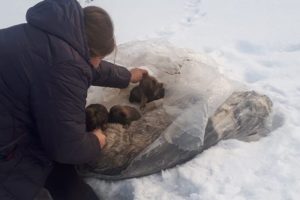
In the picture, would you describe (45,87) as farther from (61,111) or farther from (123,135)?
(123,135)

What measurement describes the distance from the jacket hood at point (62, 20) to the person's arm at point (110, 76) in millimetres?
792

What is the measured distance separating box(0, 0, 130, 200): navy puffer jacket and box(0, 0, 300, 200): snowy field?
0.59 meters

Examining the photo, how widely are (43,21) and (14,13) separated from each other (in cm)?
421

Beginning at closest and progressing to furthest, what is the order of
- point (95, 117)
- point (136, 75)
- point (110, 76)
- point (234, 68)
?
1. point (95, 117)
2. point (110, 76)
3. point (136, 75)
4. point (234, 68)

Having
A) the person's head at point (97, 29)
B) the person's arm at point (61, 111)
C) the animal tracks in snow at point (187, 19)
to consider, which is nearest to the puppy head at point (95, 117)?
the person's arm at point (61, 111)

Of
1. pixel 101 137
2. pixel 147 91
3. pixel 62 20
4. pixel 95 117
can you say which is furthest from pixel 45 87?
pixel 147 91

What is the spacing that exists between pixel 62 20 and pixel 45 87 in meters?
0.30

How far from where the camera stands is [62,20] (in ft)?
6.49

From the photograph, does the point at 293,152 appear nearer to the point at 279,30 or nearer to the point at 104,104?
the point at 104,104

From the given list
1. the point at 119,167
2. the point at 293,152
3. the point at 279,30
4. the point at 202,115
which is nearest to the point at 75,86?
the point at 119,167

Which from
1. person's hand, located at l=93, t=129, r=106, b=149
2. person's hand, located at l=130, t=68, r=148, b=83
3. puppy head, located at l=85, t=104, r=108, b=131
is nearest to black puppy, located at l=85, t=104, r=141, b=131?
puppy head, located at l=85, t=104, r=108, b=131

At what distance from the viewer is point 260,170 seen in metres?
2.65

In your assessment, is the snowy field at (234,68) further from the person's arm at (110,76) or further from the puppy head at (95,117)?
the person's arm at (110,76)

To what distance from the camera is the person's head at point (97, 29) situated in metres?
2.08
